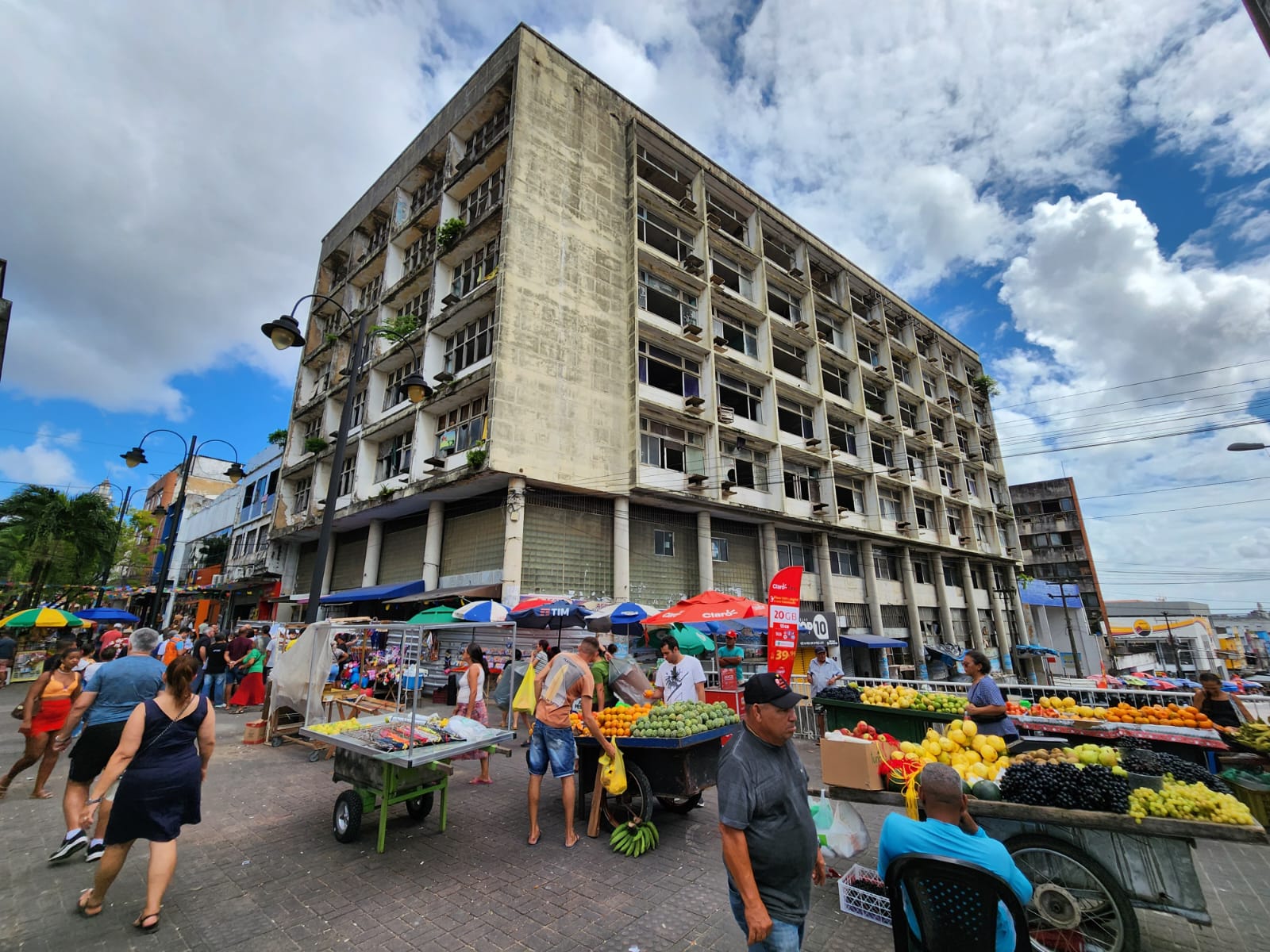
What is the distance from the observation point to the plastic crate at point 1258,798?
446 centimetres

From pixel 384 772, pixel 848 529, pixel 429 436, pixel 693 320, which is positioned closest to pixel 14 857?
pixel 384 772

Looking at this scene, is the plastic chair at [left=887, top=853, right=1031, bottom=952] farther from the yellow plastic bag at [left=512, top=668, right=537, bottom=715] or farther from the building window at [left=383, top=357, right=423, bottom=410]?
the building window at [left=383, top=357, right=423, bottom=410]

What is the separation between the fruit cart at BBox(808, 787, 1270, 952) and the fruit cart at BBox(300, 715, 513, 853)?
4.75 meters

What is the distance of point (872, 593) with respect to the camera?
27266 mm

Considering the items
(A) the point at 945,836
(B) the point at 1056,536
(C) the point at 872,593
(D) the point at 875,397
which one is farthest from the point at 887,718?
(B) the point at 1056,536

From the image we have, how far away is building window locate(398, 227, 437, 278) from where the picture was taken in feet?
77.8

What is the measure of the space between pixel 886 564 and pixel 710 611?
817 inches

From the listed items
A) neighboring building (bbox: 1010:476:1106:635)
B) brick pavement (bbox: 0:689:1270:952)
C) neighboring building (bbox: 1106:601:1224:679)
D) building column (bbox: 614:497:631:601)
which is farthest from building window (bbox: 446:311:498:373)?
neighboring building (bbox: 1010:476:1106:635)

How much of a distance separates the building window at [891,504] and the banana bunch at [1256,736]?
23757 millimetres

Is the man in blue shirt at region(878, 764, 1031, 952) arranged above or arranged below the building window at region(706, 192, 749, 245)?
below

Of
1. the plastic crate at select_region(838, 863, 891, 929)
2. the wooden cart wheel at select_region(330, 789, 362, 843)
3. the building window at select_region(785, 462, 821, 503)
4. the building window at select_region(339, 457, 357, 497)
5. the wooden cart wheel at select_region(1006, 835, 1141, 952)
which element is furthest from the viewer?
the building window at select_region(785, 462, 821, 503)

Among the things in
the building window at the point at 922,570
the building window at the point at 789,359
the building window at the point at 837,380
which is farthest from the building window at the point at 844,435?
the building window at the point at 922,570

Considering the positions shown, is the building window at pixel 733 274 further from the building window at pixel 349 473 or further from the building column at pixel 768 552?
the building window at pixel 349 473

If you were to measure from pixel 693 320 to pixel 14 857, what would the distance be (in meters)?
22.8
